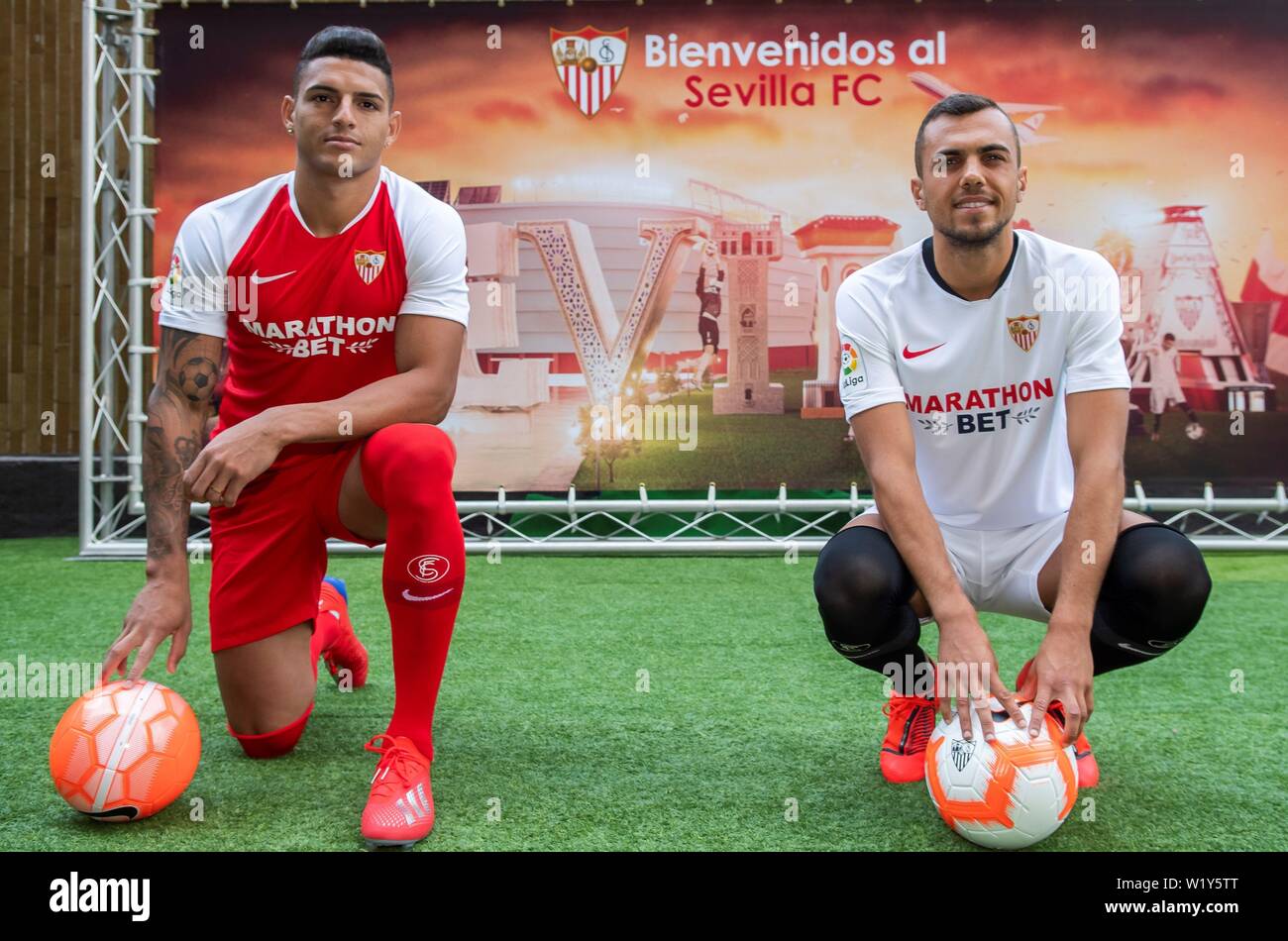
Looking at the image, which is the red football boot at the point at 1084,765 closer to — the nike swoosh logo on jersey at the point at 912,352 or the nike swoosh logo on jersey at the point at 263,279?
the nike swoosh logo on jersey at the point at 912,352

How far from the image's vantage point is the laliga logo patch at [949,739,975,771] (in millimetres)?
1953

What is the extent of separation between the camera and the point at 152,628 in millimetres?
2107

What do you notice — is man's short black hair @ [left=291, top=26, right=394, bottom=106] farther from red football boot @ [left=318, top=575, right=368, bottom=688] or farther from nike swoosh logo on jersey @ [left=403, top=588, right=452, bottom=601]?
red football boot @ [left=318, top=575, right=368, bottom=688]

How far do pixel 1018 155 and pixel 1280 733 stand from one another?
5.19 ft

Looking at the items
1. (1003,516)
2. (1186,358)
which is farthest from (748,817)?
(1186,358)

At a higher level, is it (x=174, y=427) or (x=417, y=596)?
(x=174, y=427)

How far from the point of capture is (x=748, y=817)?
2.13m

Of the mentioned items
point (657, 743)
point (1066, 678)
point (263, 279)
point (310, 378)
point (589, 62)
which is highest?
point (589, 62)

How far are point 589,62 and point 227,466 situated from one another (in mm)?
4149

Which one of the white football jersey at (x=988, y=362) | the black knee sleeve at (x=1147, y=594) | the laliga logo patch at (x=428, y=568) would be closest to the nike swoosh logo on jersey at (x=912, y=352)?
the white football jersey at (x=988, y=362)

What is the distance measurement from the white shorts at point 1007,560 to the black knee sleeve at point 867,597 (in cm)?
21

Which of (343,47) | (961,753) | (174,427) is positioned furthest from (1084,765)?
(343,47)

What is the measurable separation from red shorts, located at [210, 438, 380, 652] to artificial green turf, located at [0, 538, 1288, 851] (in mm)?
317

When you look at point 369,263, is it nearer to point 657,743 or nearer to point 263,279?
point 263,279
